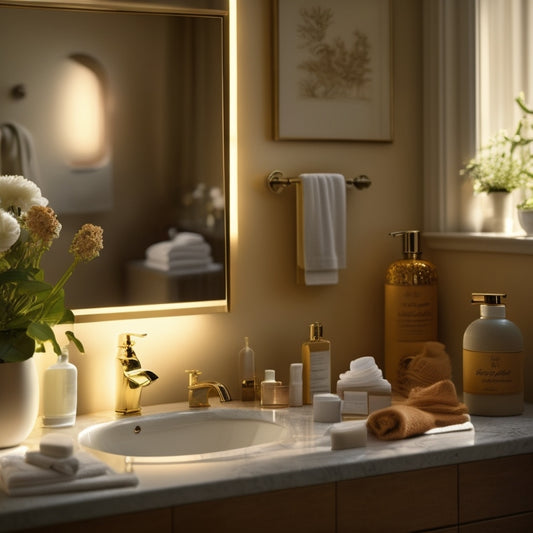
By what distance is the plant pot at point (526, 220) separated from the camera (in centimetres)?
209

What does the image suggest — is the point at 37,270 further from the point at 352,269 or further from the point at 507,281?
the point at 507,281

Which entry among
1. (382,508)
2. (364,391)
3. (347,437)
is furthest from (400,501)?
(364,391)

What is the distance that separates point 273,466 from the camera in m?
1.53

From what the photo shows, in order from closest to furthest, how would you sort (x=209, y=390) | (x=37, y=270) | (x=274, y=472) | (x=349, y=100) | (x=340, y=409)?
(x=274, y=472)
(x=37, y=270)
(x=340, y=409)
(x=209, y=390)
(x=349, y=100)

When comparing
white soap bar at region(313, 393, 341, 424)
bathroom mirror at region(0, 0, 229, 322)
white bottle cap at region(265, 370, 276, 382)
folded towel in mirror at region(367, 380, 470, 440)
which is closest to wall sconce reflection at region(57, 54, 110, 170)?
bathroom mirror at region(0, 0, 229, 322)

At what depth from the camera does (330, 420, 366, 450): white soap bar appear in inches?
Result: 64.4

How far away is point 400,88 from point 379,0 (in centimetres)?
23

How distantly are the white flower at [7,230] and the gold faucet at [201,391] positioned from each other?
586mm

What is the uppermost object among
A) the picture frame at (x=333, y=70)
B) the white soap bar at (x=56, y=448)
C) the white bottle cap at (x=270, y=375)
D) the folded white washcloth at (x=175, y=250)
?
the picture frame at (x=333, y=70)

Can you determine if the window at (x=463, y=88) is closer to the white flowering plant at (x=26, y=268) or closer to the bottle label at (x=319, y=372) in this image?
the bottle label at (x=319, y=372)

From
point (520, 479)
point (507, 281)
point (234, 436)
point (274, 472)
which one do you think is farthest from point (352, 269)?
point (274, 472)

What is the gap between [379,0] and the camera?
226cm

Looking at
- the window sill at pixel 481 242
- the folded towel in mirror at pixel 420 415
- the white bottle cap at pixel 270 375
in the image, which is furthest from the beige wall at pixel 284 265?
the folded towel in mirror at pixel 420 415

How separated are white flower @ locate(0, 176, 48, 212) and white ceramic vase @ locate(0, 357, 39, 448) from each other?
0.99ft
